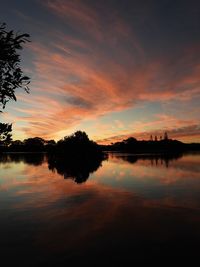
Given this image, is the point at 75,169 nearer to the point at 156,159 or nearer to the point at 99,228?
the point at 99,228

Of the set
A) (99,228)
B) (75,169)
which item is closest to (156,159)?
(75,169)

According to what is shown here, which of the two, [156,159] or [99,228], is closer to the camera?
[99,228]

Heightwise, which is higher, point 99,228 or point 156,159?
point 156,159

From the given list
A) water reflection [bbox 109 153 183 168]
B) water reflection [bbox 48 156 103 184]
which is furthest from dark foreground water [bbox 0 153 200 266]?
water reflection [bbox 109 153 183 168]

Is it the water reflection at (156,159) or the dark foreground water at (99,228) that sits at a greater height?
the water reflection at (156,159)

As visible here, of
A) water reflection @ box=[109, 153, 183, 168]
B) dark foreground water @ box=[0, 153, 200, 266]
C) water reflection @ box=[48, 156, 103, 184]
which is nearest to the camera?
dark foreground water @ box=[0, 153, 200, 266]

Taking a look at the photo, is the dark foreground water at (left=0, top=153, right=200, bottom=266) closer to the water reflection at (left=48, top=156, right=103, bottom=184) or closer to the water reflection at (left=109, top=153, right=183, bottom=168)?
the water reflection at (left=48, top=156, right=103, bottom=184)

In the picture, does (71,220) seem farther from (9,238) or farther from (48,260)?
(48,260)

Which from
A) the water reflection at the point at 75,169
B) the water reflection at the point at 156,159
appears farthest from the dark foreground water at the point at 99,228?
the water reflection at the point at 156,159

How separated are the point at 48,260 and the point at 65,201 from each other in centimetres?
1441

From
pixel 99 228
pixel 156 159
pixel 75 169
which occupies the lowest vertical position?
pixel 99 228

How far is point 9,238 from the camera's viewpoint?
16750 mm

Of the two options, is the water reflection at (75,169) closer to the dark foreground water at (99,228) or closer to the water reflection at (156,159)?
the dark foreground water at (99,228)

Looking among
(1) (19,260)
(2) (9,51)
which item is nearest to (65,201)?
(1) (19,260)
